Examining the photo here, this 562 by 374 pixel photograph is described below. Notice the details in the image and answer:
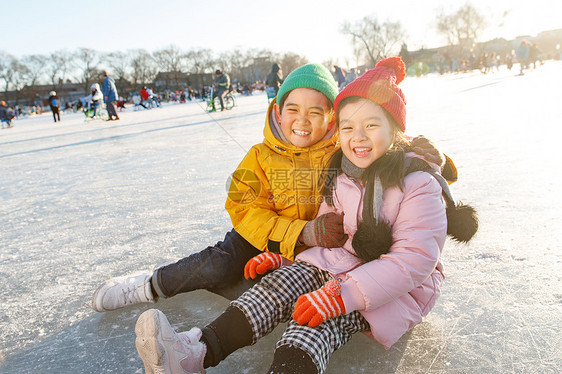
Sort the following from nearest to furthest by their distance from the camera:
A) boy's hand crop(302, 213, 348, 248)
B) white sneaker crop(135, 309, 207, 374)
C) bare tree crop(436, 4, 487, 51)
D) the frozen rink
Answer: white sneaker crop(135, 309, 207, 374) < the frozen rink < boy's hand crop(302, 213, 348, 248) < bare tree crop(436, 4, 487, 51)

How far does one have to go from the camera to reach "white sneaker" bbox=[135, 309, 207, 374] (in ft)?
3.46

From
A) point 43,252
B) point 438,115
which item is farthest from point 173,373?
point 438,115

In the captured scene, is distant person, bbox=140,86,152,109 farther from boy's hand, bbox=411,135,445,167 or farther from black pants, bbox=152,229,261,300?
boy's hand, bbox=411,135,445,167

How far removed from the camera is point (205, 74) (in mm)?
66500

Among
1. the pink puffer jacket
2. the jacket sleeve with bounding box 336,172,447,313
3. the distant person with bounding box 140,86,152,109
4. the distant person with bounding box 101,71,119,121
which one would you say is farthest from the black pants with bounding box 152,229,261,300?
the distant person with bounding box 140,86,152,109

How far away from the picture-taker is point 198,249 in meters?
2.17

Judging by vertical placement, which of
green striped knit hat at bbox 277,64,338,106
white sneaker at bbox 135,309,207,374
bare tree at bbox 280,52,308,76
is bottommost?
white sneaker at bbox 135,309,207,374

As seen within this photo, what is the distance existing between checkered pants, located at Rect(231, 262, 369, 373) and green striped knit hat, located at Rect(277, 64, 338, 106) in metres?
0.74

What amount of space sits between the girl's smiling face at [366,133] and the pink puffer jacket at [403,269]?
0.45ft

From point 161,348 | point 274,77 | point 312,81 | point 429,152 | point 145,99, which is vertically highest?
point 145,99

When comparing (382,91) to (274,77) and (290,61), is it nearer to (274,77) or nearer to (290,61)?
(274,77)

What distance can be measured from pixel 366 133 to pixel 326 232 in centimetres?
38

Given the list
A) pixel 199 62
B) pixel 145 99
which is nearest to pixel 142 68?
pixel 199 62

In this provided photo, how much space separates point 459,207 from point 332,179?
47cm
